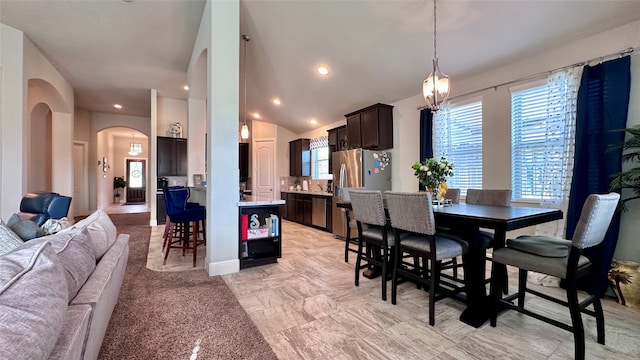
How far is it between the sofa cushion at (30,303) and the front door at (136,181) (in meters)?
14.6

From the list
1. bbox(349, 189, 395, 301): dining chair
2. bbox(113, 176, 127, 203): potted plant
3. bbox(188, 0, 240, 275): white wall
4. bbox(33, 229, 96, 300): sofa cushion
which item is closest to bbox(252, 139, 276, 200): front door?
bbox(188, 0, 240, 275): white wall

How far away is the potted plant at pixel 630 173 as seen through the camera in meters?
2.23

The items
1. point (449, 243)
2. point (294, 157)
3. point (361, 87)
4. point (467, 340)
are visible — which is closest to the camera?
point (467, 340)

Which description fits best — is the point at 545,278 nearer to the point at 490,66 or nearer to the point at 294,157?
the point at 490,66

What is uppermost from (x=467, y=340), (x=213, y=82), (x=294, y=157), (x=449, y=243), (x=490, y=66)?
(x=490, y=66)

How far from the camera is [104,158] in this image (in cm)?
1020

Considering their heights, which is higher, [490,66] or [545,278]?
[490,66]

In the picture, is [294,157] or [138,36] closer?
[138,36]

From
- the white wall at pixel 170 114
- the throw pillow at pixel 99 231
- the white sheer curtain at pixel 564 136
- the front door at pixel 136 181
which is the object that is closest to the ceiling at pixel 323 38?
the white sheer curtain at pixel 564 136

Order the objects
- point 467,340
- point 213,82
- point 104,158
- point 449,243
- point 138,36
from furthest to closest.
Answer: point 104,158, point 138,36, point 213,82, point 449,243, point 467,340

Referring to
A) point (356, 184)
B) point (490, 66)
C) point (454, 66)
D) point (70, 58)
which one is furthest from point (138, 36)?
point (490, 66)

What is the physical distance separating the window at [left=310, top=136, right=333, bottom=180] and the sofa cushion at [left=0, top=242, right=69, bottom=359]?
577 cm

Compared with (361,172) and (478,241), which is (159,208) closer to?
(361,172)

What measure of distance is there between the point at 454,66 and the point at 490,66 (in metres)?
0.43
